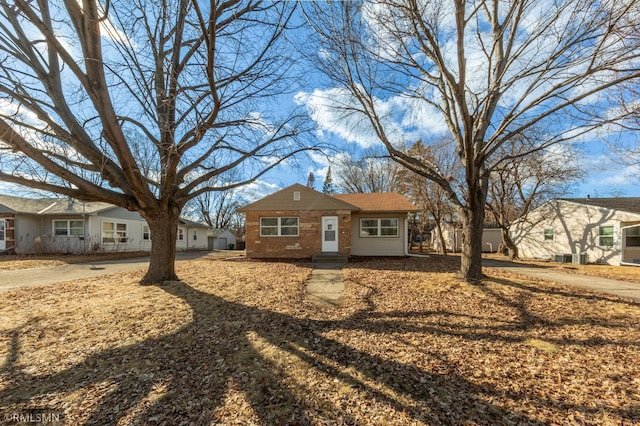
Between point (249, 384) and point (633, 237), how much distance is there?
2127 centimetres

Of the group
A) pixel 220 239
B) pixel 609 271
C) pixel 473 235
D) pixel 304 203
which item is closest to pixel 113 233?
pixel 304 203

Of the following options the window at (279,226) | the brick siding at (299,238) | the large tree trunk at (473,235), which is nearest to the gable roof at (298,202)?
the brick siding at (299,238)

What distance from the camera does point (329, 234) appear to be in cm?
1408

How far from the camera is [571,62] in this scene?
5.35 meters

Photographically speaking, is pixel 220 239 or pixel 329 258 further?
pixel 220 239

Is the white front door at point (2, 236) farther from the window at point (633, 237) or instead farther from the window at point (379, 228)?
the window at point (633, 237)

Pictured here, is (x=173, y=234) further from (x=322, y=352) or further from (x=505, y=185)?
(x=505, y=185)

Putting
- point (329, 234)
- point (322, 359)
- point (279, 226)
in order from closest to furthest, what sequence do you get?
point (322, 359) → point (329, 234) → point (279, 226)

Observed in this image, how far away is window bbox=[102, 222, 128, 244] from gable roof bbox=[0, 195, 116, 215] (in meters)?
1.38

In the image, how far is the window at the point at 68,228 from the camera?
57.9 ft

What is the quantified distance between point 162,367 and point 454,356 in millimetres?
3700

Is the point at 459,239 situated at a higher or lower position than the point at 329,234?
lower

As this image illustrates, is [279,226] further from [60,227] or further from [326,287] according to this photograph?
[60,227]

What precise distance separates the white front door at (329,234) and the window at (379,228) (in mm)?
1985
